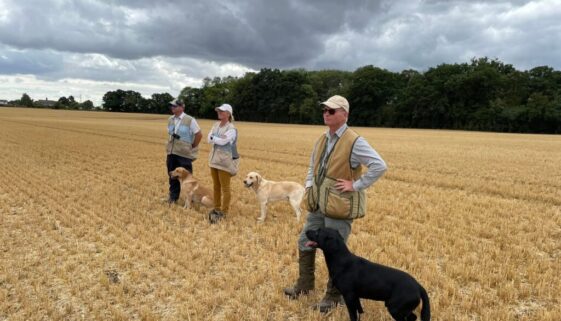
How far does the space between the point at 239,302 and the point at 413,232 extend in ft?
13.3

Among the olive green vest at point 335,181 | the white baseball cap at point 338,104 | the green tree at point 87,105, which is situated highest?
the green tree at point 87,105

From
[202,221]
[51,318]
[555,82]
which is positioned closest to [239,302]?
[51,318]

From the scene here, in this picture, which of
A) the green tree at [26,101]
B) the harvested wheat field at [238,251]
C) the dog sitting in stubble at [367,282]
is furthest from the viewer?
the green tree at [26,101]

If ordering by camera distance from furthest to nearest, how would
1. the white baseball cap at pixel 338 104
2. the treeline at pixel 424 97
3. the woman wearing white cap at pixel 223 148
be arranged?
the treeline at pixel 424 97 → the woman wearing white cap at pixel 223 148 → the white baseball cap at pixel 338 104

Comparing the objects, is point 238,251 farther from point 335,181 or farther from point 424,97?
point 424,97

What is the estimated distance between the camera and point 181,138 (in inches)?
351

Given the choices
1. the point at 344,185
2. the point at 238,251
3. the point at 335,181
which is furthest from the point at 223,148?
the point at 344,185

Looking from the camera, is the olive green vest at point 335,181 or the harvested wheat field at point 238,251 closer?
the olive green vest at point 335,181

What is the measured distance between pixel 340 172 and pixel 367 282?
1.10m

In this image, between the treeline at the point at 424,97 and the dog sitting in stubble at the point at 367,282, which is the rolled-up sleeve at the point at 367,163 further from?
the treeline at the point at 424,97

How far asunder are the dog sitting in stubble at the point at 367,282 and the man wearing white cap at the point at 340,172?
0.92 feet

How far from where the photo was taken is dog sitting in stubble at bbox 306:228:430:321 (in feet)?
11.6

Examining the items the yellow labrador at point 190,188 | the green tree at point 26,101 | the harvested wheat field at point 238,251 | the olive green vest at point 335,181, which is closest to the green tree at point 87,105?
the green tree at point 26,101

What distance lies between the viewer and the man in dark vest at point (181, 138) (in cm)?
880
